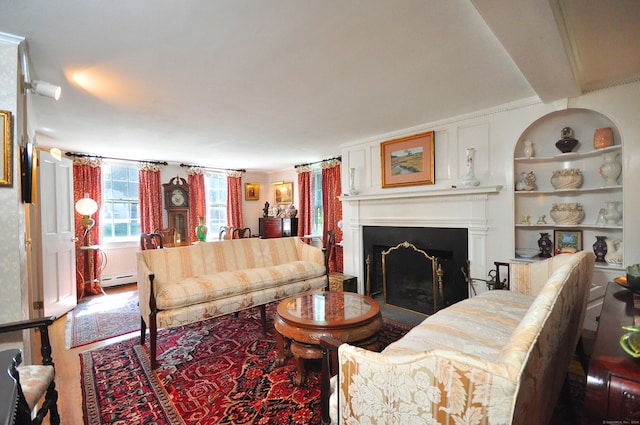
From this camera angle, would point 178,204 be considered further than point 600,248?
Yes

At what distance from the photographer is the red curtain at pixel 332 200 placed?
550cm

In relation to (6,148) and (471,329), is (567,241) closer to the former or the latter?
(471,329)

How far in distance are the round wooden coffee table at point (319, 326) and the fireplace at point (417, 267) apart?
1470 millimetres

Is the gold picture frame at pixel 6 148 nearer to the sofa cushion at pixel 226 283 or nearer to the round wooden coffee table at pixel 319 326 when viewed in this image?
the sofa cushion at pixel 226 283

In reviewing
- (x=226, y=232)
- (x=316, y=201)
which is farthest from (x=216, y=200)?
(x=316, y=201)

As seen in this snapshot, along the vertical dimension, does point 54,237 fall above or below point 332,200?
below

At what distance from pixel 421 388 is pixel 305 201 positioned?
214 inches

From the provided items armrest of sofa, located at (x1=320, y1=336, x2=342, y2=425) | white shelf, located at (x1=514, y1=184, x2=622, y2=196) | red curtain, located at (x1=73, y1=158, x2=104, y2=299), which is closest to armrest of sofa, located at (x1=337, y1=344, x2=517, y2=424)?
armrest of sofa, located at (x1=320, y1=336, x2=342, y2=425)

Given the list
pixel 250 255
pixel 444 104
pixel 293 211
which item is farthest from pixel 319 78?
pixel 293 211

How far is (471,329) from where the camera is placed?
1646mm

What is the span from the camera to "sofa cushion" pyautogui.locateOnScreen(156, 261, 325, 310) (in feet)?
8.30

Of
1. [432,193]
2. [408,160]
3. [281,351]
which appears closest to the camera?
[281,351]

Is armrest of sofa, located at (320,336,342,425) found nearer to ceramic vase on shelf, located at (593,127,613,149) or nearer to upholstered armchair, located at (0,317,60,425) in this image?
upholstered armchair, located at (0,317,60,425)

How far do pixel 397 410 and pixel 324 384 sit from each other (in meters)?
0.40
